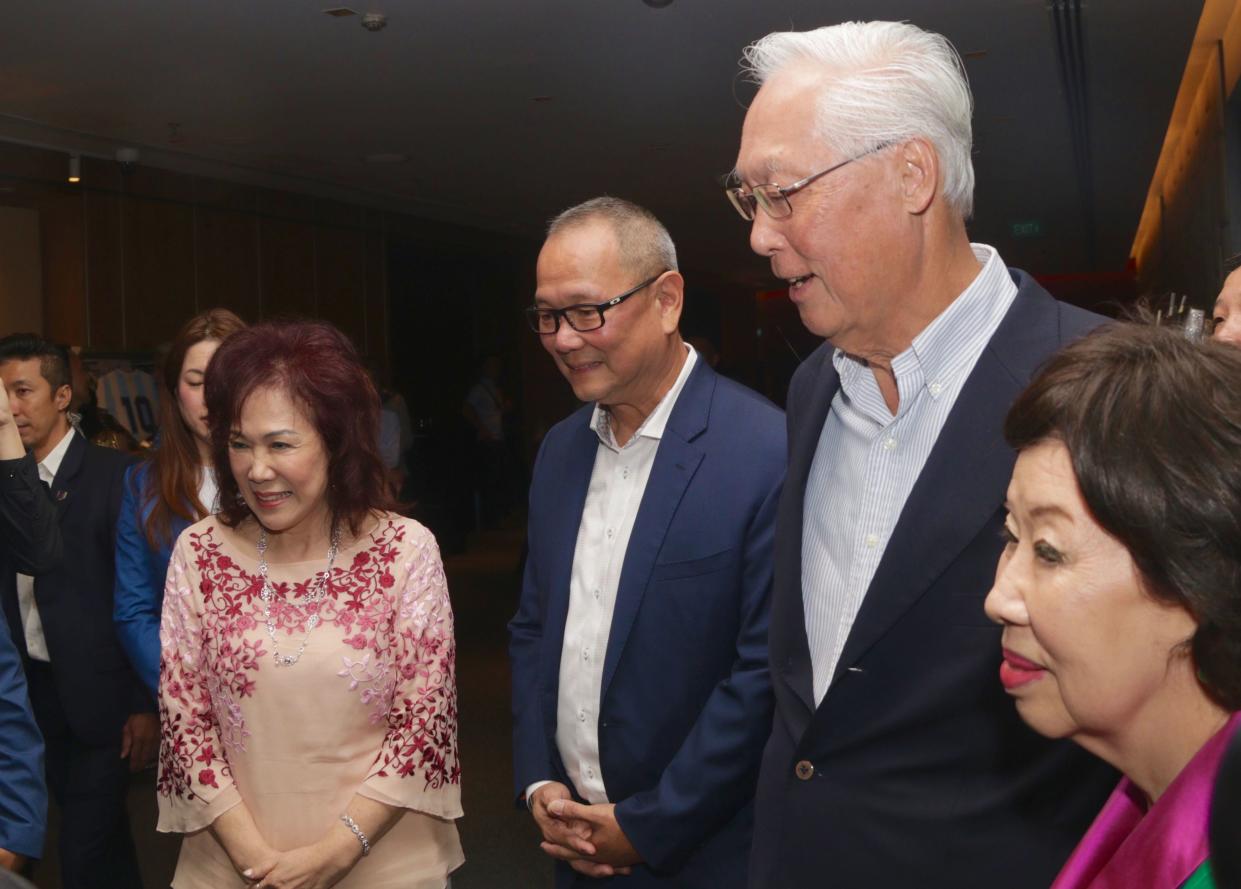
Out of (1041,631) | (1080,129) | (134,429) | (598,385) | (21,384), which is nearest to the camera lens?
(1041,631)

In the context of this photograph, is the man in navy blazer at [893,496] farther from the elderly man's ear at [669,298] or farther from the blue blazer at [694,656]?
the elderly man's ear at [669,298]

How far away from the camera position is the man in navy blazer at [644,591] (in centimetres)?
211

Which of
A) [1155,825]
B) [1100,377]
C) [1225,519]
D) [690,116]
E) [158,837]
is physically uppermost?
[690,116]

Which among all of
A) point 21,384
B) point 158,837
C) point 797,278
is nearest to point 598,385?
point 797,278

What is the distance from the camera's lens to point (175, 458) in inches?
127

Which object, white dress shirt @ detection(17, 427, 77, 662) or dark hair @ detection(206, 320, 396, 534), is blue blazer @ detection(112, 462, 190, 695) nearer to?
white dress shirt @ detection(17, 427, 77, 662)

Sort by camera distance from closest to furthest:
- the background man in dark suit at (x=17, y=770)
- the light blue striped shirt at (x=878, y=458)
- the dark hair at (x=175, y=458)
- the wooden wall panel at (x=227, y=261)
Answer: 1. the light blue striped shirt at (x=878, y=458)
2. the background man in dark suit at (x=17, y=770)
3. the dark hair at (x=175, y=458)
4. the wooden wall panel at (x=227, y=261)

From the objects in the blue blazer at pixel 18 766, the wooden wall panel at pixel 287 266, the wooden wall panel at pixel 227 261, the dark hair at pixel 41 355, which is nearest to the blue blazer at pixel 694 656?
the blue blazer at pixel 18 766

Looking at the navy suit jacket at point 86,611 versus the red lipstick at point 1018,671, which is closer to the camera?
the red lipstick at point 1018,671

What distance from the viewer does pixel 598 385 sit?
2.27 meters

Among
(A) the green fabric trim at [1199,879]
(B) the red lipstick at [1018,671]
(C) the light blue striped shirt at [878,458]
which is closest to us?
(A) the green fabric trim at [1199,879]

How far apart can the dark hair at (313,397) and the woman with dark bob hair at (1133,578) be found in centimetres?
159

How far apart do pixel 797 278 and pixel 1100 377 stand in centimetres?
74

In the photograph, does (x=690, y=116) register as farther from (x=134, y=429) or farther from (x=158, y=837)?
(x=158, y=837)
